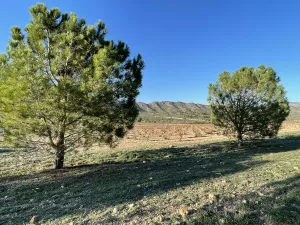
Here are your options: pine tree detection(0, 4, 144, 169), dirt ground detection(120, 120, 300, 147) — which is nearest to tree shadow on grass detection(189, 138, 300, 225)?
pine tree detection(0, 4, 144, 169)

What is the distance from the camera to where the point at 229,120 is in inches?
595

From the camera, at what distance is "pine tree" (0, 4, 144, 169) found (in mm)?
7441

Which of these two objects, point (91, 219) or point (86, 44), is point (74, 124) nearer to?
point (86, 44)

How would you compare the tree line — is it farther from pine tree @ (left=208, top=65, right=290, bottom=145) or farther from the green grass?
pine tree @ (left=208, top=65, right=290, bottom=145)

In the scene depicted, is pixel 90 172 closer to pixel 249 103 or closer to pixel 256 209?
pixel 256 209

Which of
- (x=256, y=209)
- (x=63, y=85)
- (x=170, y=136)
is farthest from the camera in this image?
(x=170, y=136)

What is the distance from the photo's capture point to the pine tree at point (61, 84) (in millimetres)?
7441

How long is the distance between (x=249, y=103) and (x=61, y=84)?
483 inches

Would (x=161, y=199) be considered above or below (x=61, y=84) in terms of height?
below

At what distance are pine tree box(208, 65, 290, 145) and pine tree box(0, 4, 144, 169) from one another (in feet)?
25.3

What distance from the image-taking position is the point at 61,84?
24.2ft

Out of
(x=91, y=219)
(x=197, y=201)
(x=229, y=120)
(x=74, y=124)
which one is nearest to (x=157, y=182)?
(x=197, y=201)

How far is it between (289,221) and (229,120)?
1227 centimetres

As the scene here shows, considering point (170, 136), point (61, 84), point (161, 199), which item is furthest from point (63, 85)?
point (170, 136)
